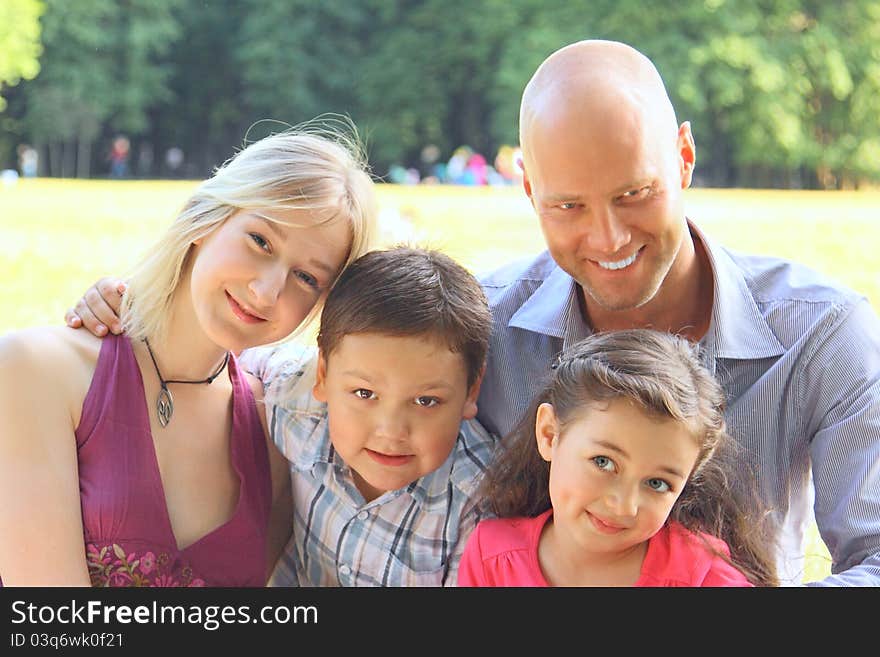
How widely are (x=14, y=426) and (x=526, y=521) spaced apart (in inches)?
44.9

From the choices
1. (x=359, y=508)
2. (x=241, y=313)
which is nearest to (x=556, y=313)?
(x=359, y=508)

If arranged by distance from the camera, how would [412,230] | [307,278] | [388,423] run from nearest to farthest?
[388,423], [307,278], [412,230]

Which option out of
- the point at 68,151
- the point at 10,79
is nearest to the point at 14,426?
the point at 10,79

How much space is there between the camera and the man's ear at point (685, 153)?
2861 mm

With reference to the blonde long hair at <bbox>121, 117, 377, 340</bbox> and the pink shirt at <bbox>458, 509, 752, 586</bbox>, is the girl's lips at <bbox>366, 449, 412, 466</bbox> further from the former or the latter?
the blonde long hair at <bbox>121, 117, 377, 340</bbox>

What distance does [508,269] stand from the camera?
3.15 metres

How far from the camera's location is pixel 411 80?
108 feet

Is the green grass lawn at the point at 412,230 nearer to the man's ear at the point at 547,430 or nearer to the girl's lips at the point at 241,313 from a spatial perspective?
the man's ear at the point at 547,430

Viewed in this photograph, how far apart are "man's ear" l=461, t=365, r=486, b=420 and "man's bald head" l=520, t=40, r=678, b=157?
577mm

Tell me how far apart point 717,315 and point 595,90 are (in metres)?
0.61

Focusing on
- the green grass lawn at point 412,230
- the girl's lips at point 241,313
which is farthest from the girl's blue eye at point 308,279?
the green grass lawn at point 412,230

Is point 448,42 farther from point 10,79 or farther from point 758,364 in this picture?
point 758,364

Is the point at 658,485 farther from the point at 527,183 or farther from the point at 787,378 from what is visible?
the point at 527,183

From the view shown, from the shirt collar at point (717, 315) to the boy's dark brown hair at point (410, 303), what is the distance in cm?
22
